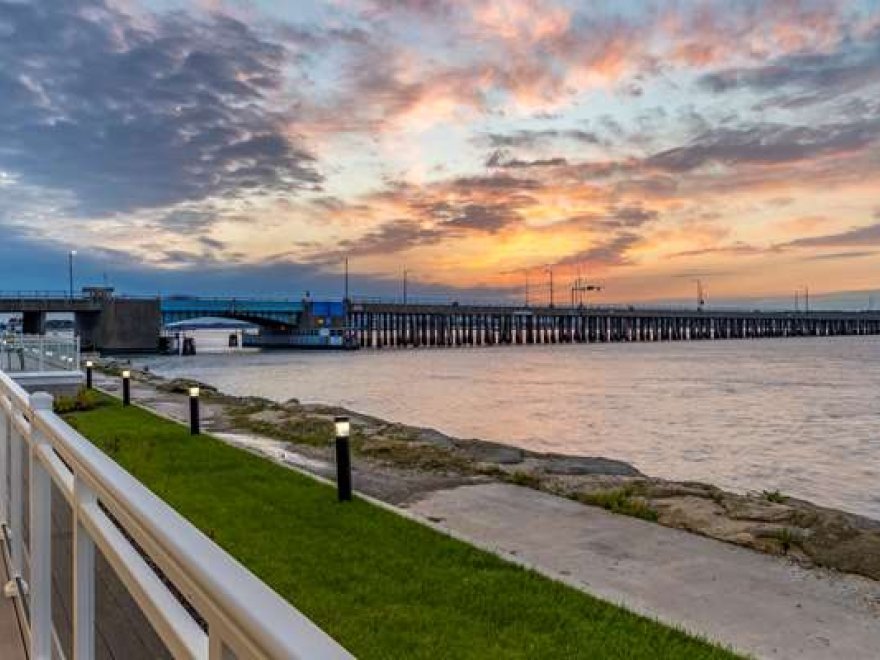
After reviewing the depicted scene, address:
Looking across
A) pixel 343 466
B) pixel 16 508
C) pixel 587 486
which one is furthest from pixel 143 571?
pixel 587 486

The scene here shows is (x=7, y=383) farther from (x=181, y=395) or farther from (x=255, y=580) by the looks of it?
(x=181, y=395)

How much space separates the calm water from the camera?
21.9 m

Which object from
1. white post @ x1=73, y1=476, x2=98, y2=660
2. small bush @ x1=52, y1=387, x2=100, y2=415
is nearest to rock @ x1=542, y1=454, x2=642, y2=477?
white post @ x1=73, y1=476, x2=98, y2=660

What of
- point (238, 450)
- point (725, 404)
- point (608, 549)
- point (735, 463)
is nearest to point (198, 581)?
point (608, 549)

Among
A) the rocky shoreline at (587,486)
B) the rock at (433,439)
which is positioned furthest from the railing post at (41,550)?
the rock at (433,439)

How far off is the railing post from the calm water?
16466 millimetres

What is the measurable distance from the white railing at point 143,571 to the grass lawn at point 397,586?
251 centimetres

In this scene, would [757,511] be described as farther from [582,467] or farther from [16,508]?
[16,508]

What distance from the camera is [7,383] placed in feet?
19.1

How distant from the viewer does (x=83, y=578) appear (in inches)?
121

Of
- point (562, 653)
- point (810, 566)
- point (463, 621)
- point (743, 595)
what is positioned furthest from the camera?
point (810, 566)

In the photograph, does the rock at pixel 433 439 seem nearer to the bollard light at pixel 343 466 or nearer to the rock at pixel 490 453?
the rock at pixel 490 453

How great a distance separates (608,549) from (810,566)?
79.3 inches

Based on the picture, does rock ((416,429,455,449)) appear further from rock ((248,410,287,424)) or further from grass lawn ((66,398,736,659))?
grass lawn ((66,398,736,659))
